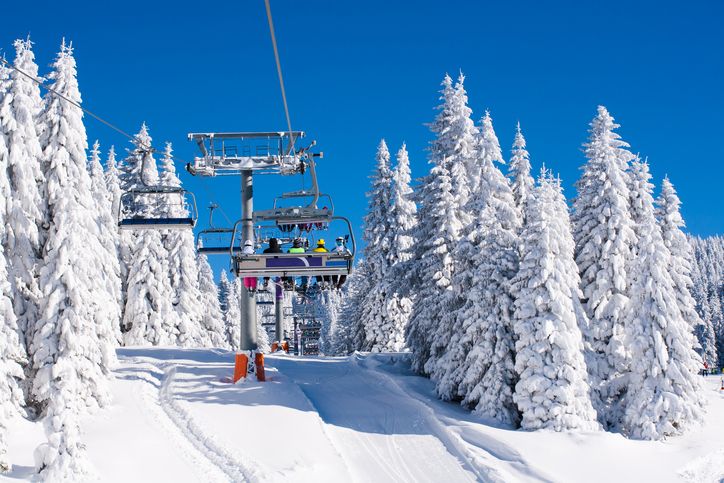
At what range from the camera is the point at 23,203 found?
74.6 ft

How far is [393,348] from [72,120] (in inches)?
1002

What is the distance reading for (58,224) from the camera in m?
23.1

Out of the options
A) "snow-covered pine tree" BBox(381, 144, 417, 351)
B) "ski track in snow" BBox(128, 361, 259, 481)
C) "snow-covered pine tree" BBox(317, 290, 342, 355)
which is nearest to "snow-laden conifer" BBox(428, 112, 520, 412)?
"ski track in snow" BBox(128, 361, 259, 481)

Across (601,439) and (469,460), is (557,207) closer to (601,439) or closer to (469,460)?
(601,439)

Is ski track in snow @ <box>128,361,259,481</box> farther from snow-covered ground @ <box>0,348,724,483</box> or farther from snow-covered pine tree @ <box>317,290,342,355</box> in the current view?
snow-covered pine tree @ <box>317,290,342,355</box>

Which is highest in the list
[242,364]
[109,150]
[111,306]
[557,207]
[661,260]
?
[109,150]

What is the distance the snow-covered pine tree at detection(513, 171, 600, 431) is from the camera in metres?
24.5

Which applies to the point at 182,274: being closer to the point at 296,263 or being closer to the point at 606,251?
the point at 606,251

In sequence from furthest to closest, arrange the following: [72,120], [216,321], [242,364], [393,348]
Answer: [216,321], [393,348], [242,364], [72,120]

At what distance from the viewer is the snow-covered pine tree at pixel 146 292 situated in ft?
143

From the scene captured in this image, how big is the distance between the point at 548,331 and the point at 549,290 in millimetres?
1573

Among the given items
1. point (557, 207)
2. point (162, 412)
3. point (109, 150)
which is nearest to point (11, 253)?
point (162, 412)

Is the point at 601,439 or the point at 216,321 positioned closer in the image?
the point at 601,439

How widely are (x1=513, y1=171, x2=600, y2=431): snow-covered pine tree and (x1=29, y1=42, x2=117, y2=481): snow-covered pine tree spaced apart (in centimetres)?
1476
